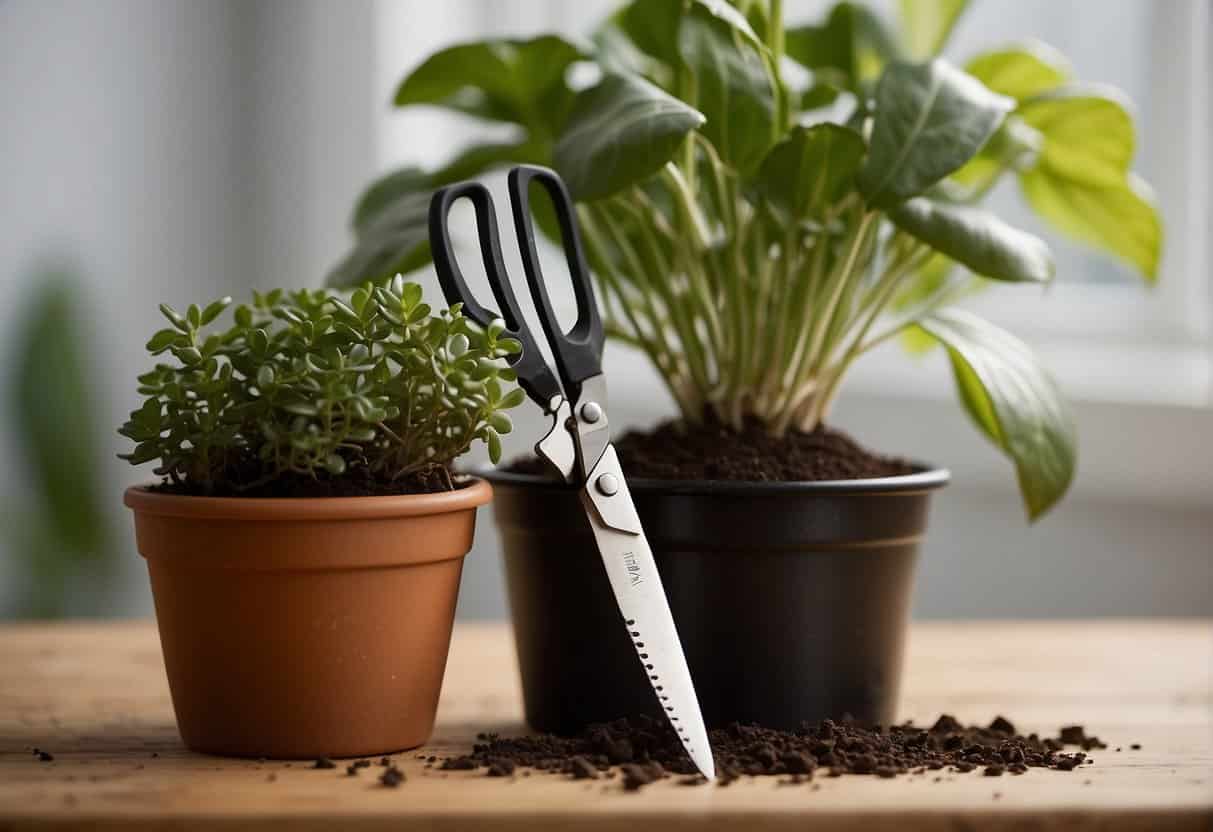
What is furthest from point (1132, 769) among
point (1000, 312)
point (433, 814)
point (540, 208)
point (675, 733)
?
point (1000, 312)

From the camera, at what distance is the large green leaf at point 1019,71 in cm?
93

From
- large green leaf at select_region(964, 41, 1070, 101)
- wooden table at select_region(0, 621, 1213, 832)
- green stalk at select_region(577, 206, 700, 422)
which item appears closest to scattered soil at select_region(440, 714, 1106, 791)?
wooden table at select_region(0, 621, 1213, 832)

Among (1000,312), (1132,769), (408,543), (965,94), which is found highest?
(965,94)

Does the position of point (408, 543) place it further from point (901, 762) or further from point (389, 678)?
point (901, 762)

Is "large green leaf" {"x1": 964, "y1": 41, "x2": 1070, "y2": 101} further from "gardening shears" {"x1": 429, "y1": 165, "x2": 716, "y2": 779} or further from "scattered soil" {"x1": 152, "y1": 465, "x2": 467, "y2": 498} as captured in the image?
"scattered soil" {"x1": 152, "y1": 465, "x2": 467, "y2": 498}

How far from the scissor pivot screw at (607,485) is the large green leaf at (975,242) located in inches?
9.3

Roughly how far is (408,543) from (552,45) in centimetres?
39

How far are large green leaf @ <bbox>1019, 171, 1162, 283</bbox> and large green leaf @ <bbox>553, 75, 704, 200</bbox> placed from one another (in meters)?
0.41

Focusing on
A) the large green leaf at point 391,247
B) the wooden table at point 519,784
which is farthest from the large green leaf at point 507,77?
the wooden table at point 519,784

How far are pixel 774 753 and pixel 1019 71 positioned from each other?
0.56 meters

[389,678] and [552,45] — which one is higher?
[552,45]

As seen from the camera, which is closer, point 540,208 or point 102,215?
point 540,208

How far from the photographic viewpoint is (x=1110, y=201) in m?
0.95

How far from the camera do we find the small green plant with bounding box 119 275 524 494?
65cm
